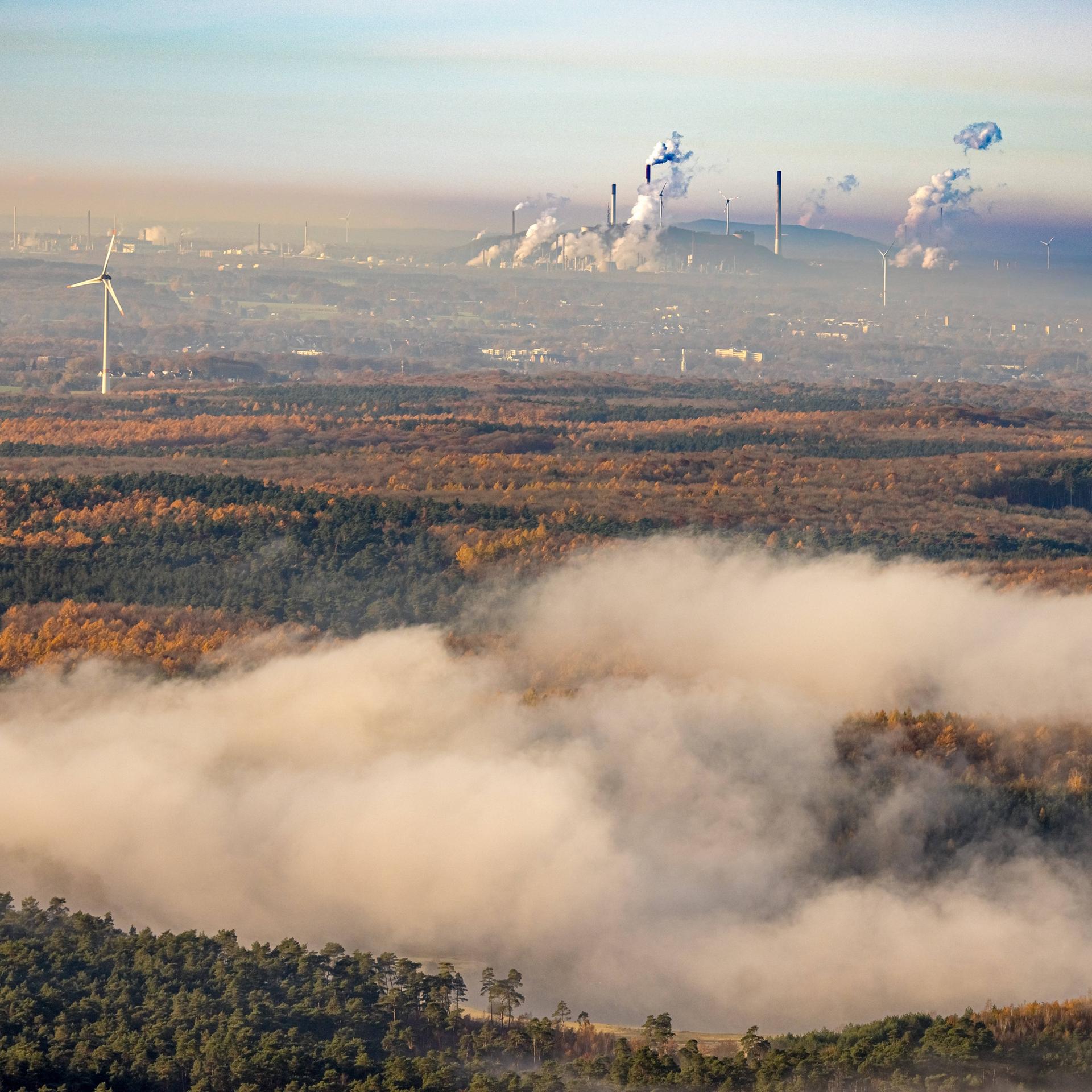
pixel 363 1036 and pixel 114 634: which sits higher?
pixel 114 634

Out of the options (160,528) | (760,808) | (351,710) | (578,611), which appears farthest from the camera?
(160,528)

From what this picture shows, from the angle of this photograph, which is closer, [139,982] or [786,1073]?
[786,1073]

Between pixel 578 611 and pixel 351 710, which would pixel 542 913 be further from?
pixel 578 611

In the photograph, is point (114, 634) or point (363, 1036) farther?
point (114, 634)

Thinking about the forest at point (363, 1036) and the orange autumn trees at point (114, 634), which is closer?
the forest at point (363, 1036)

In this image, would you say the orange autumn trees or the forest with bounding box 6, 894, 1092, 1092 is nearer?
the forest with bounding box 6, 894, 1092, 1092

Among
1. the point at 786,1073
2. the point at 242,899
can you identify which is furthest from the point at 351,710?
the point at 786,1073

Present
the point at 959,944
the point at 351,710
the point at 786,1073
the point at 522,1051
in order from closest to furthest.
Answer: the point at 786,1073, the point at 522,1051, the point at 959,944, the point at 351,710
